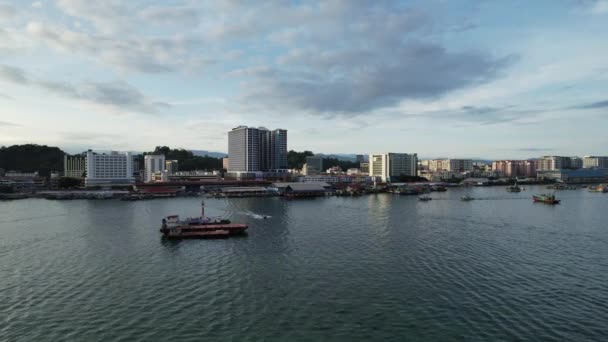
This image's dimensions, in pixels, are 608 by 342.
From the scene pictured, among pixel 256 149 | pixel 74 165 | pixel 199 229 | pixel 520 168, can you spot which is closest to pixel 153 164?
pixel 74 165

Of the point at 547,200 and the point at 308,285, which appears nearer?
the point at 308,285

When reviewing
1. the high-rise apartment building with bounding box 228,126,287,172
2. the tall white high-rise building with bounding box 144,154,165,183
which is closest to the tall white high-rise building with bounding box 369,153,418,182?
the high-rise apartment building with bounding box 228,126,287,172

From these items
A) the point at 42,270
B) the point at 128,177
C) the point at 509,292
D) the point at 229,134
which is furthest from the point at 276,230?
the point at 229,134

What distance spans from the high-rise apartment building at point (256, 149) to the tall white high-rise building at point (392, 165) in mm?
33578

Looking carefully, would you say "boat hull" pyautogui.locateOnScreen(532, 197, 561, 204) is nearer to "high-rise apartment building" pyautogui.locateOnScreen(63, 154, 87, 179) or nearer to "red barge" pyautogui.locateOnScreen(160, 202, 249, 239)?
"red barge" pyautogui.locateOnScreen(160, 202, 249, 239)

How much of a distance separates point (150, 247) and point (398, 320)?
19789 mm

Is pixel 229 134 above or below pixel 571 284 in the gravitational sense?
above

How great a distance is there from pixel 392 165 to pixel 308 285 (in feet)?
386

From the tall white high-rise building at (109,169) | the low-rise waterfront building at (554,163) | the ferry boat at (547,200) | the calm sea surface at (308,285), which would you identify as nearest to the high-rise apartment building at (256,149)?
the tall white high-rise building at (109,169)

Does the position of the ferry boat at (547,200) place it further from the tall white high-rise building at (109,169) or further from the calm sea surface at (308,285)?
the tall white high-rise building at (109,169)

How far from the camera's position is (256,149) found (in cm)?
12394

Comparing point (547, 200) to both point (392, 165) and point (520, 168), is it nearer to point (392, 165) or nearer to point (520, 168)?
point (392, 165)

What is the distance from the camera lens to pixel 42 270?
20547 millimetres

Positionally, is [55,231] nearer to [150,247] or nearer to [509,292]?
[150,247]
